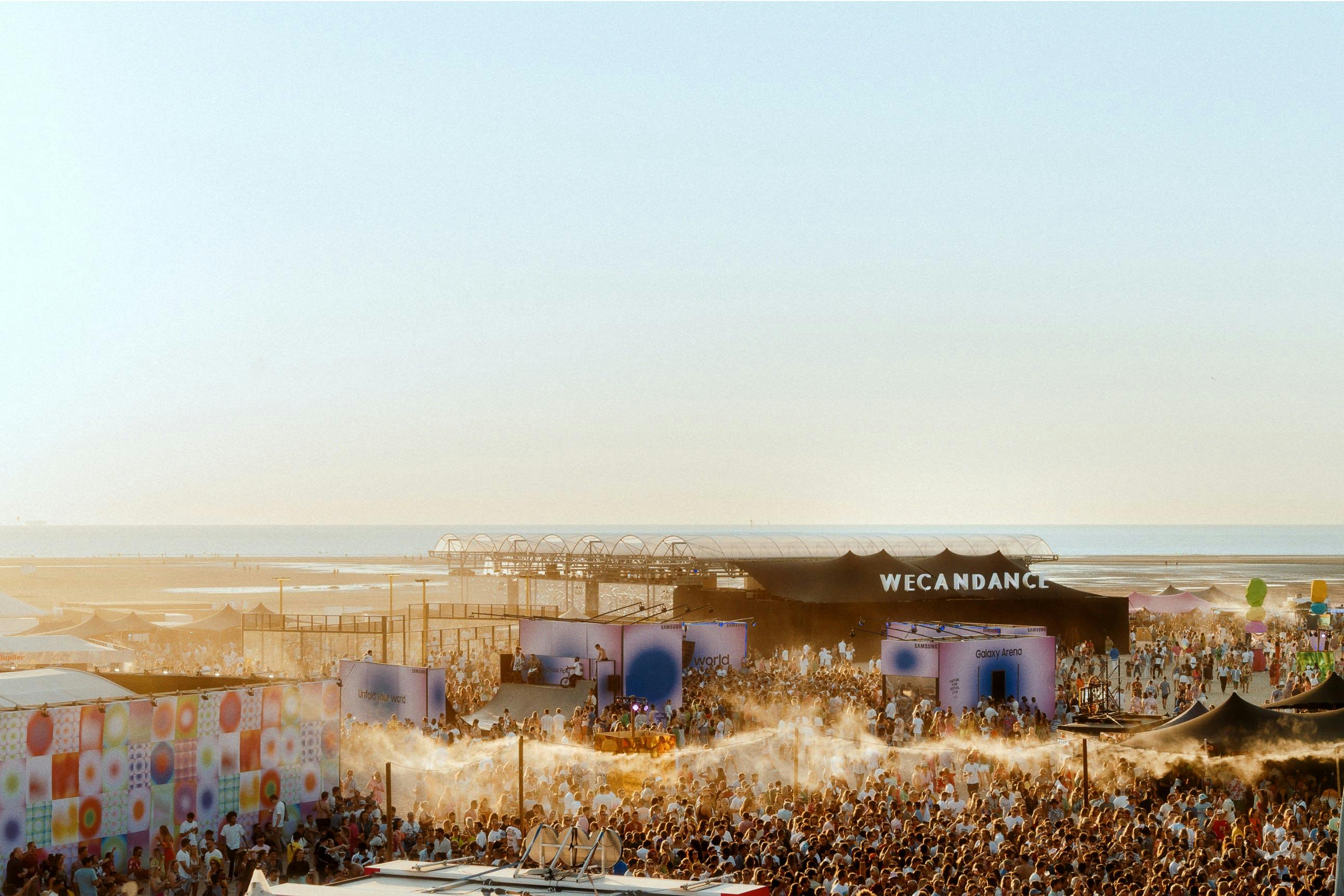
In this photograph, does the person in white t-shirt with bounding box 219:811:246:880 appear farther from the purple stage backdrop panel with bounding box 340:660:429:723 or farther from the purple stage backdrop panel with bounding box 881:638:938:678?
the purple stage backdrop panel with bounding box 881:638:938:678

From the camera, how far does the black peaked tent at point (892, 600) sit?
44094mm

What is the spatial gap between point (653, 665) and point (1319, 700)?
572 inches

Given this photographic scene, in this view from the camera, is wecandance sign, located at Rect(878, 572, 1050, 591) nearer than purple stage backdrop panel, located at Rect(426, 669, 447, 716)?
No

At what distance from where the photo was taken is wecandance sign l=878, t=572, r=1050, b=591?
4497cm

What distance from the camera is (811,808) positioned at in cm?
1908

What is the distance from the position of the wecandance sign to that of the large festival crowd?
1025 cm

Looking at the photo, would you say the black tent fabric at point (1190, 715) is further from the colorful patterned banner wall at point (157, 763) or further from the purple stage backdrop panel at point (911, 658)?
the colorful patterned banner wall at point (157, 763)

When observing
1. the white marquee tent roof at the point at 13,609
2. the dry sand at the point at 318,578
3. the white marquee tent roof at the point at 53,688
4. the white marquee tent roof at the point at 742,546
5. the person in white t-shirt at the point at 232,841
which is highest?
the white marquee tent roof at the point at 742,546

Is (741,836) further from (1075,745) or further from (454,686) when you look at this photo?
(454,686)

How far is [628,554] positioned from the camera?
166 feet

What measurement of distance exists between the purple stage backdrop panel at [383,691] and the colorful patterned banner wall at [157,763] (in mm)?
7552

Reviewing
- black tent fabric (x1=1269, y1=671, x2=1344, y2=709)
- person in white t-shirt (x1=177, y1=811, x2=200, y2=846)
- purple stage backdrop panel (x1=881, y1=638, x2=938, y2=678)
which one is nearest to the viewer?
person in white t-shirt (x1=177, y1=811, x2=200, y2=846)

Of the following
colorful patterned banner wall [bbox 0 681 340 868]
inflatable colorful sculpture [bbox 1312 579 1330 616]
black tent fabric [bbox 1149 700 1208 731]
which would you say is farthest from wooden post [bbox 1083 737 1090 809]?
inflatable colorful sculpture [bbox 1312 579 1330 616]

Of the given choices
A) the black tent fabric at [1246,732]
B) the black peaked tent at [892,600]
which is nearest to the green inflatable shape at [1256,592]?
the black peaked tent at [892,600]
